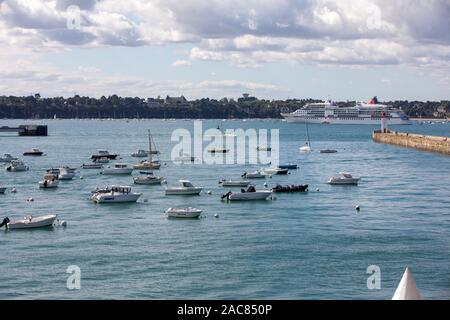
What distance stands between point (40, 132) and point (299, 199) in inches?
5198

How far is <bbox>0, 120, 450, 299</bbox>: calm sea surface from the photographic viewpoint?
2556 cm

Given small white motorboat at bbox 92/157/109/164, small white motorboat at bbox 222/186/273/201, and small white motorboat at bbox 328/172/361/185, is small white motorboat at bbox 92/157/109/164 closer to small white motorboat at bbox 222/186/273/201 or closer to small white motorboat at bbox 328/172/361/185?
small white motorboat at bbox 328/172/361/185

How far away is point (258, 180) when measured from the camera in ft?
227

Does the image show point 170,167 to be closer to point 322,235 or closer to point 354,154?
point 354,154

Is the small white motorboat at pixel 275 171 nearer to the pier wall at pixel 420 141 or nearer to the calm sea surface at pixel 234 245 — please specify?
the calm sea surface at pixel 234 245

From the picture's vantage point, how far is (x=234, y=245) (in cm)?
3369

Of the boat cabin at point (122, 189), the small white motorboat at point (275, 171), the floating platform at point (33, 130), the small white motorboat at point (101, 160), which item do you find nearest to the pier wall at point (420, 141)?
the small white motorboat at point (275, 171)

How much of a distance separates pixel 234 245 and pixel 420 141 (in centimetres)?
8943

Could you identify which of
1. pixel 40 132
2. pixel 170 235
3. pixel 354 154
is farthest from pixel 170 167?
pixel 40 132

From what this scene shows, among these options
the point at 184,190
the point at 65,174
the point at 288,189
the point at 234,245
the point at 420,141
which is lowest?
the point at 234,245

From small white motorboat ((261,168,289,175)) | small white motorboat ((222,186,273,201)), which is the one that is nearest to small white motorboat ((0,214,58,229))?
small white motorboat ((222,186,273,201))

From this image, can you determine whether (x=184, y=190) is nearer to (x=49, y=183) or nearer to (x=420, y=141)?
(x=49, y=183)

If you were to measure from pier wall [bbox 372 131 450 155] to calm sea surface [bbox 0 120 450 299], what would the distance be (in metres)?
44.2

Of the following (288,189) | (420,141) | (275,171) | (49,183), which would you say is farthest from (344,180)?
(420,141)
